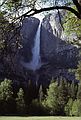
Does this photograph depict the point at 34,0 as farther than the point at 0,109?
No

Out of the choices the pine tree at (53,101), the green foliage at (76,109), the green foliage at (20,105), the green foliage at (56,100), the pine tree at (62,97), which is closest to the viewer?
the green foliage at (76,109)

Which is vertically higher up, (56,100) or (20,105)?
(56,100)

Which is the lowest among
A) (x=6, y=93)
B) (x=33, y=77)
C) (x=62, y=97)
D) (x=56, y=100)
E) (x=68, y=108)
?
(x=68, y=108)

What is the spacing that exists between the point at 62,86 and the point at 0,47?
121 meters

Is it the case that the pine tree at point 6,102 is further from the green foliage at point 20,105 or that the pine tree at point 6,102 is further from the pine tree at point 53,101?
the pine tree at point 53,101

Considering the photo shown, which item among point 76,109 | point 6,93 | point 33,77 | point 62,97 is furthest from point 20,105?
point 33,77

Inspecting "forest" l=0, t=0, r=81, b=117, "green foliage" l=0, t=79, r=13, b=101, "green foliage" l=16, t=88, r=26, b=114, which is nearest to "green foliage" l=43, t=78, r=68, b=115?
"forest" l=0, t=0, r=81, b=117

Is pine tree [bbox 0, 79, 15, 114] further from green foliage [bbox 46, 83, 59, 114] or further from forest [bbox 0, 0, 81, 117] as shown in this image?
green foliage [bbox 46, 83, 59, 114]

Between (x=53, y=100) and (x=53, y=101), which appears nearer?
(x=53, y=101)

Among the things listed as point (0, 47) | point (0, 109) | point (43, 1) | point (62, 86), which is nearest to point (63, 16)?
point (43, 1)

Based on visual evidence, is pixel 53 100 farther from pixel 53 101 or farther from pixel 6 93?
pixel 6 93

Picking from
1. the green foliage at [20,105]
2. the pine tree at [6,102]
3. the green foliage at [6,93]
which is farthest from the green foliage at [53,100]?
the green foliage at [6,93]

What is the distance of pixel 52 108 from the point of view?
113 m

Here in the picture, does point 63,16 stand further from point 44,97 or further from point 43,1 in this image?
point 44,97
